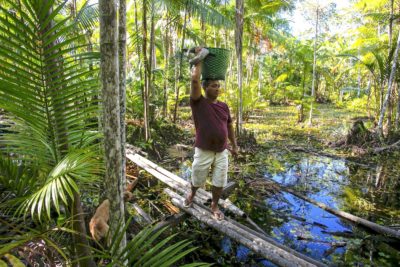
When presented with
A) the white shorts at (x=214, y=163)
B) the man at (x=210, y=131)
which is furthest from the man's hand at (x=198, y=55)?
the white shorts at (x=214, y=163)

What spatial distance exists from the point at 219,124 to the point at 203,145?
12.8 inches

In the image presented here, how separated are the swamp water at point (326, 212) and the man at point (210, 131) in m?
1.01

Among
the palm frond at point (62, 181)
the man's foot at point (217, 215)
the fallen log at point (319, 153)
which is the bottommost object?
the fallen log at point (319, 153)

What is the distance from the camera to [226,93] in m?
10.9

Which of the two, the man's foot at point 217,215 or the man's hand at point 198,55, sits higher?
the man's hand at point 198,55

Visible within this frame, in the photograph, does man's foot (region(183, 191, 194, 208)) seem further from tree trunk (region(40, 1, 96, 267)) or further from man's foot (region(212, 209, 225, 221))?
tree trunk (region(40, 1, 96, 267))

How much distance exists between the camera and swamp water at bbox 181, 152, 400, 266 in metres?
3.73

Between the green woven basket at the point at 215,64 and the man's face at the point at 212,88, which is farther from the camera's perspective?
the man's face at the point at 212,88

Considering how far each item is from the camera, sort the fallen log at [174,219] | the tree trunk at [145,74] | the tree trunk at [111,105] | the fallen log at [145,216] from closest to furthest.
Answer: the tree trunk at [111,105]
the fallen log at [174,219]
the fallen log at [145,216]
the tree trunk at [145,74]

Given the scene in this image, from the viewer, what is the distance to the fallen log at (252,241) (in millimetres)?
2781

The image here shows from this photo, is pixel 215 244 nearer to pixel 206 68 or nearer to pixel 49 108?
pixel 206 68

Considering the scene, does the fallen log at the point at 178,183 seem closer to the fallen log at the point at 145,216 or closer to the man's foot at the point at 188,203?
the man's foot at the point at 188,203

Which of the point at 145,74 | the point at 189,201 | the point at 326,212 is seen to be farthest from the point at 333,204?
the point at 145,74

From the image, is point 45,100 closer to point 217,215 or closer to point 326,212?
point 217,215
